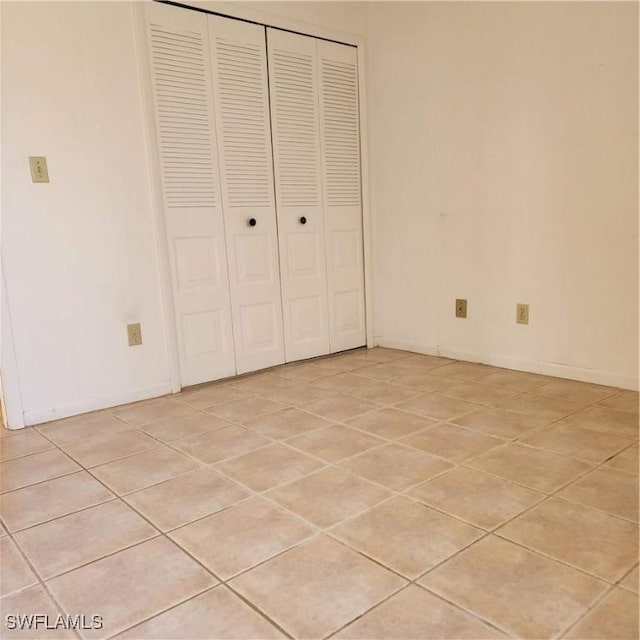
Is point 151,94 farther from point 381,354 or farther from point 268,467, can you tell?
point 381,354

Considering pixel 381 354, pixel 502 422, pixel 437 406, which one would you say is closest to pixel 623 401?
pixel 502 422

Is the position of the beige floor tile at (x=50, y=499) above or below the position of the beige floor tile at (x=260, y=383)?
above

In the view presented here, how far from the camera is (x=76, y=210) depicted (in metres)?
2.42

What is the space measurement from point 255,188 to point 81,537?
2.03 m

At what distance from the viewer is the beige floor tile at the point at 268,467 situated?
5.72 ft

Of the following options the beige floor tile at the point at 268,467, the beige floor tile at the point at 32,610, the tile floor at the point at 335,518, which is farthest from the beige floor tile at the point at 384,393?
the beige floor tile at the point at 32,610

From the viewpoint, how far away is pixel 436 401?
2.46m

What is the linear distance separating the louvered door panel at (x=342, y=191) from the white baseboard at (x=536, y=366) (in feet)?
1.27

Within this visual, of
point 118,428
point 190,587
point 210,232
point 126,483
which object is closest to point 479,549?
point 190,587

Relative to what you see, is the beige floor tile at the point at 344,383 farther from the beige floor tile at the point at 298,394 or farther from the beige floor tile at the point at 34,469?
the beige floor tile at the point at 34,469

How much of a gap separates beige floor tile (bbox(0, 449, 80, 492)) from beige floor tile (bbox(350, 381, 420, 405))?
1270mm

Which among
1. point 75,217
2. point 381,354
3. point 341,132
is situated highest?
point 341,132

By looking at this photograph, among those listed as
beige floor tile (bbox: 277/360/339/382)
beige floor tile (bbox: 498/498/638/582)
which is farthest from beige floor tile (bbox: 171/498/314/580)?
beige floor tile (bbox: 277/360/339/382)

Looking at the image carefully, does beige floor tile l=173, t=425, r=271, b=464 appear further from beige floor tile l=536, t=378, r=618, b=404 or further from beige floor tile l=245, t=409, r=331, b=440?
beige floor tile l=536, t=378, r=618, b=404
